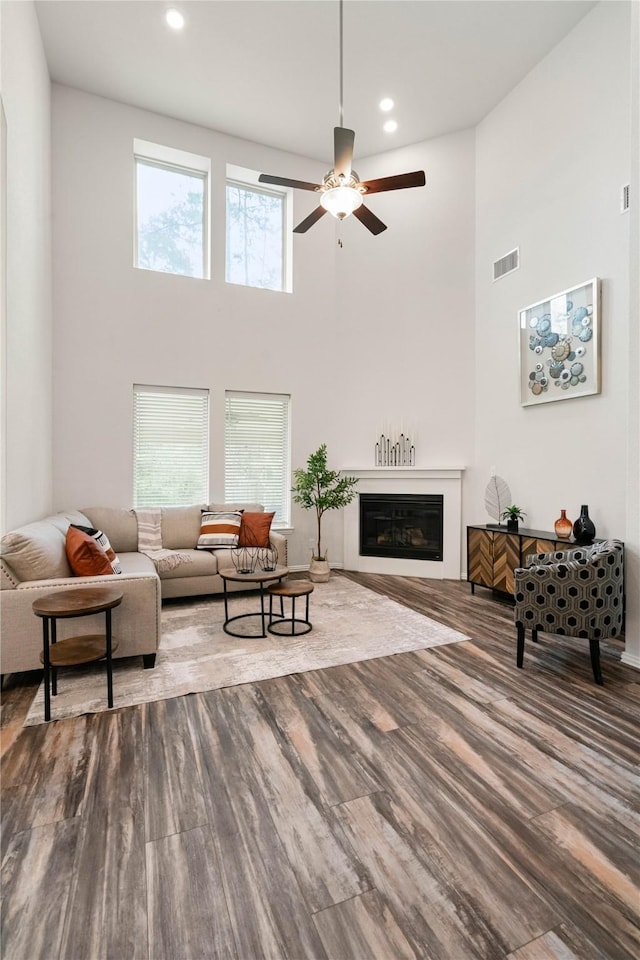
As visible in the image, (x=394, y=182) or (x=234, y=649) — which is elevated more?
(x=394, y=182)

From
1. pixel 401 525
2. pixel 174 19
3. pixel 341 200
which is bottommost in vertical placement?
pixel 401 525

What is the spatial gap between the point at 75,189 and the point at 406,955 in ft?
21.9

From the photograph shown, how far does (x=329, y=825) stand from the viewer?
5.88ft

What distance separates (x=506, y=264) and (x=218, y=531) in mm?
4429

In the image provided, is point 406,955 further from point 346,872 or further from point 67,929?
point 67,929

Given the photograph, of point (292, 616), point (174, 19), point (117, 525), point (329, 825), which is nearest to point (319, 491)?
point (292, 616)

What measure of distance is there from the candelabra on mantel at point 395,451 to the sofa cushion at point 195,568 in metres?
2.65

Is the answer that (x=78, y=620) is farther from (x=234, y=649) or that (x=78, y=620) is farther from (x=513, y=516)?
(x=513, y=516)

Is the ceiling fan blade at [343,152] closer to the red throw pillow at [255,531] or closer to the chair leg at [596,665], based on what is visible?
the red throw pillow at [255,531]

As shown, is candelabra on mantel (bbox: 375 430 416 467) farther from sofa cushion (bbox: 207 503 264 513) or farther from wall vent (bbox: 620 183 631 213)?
wall vent (bbox: 620 183 631 213)

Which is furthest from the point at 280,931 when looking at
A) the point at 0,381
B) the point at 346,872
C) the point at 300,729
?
the point at 0,381

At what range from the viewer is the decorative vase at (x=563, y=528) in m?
4.18

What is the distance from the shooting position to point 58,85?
203 inches

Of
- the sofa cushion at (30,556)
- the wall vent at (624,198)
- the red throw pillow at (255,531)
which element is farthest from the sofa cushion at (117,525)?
the wall vent at (624,198)
